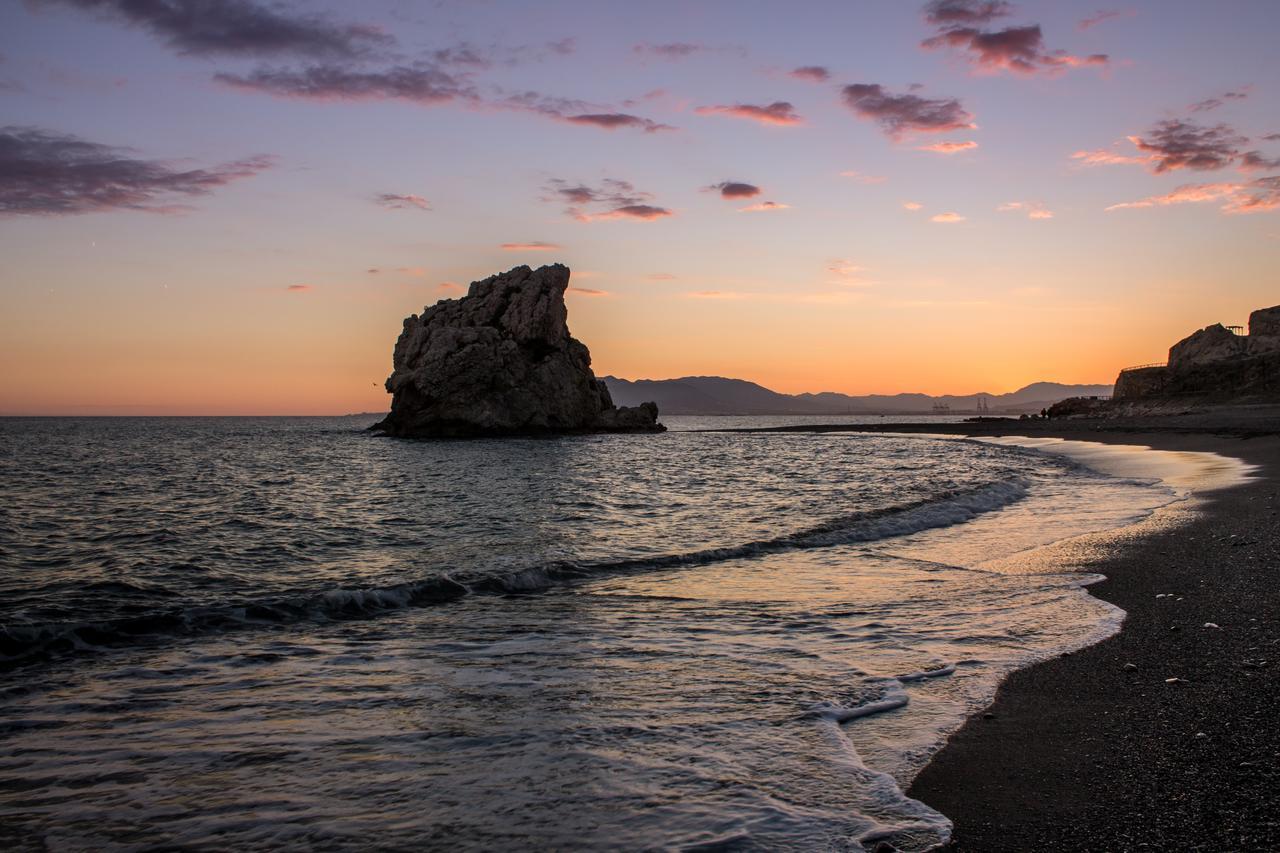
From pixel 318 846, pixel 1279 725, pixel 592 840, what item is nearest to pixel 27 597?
pixel 318 846

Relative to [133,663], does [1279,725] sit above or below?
above

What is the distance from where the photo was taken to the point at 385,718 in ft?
21.8

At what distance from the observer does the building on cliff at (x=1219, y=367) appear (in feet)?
267

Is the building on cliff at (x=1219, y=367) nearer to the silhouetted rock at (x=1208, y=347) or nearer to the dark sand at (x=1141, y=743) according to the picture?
the silhouetted rock at (x=1208, y=347)

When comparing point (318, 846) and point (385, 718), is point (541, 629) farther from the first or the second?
point (318, 846)

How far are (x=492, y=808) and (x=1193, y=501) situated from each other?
21.5 m

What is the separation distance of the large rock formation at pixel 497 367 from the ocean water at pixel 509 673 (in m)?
70.3

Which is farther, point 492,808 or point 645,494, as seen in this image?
point 645,494

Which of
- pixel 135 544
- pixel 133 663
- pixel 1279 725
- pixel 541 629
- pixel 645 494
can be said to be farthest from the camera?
pixel 645 494

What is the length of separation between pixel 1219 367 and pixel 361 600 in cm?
10308

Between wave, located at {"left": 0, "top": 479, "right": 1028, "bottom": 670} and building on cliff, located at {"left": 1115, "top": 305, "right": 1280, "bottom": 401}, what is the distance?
82.4 m

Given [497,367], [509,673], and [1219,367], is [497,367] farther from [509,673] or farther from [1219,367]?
[509,673]

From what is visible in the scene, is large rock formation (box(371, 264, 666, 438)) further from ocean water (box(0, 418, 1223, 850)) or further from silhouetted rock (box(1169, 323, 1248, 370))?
silhouetted rock (box(1169, 323, 1248, 370))

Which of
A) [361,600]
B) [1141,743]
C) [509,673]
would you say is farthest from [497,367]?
[1141,743]
